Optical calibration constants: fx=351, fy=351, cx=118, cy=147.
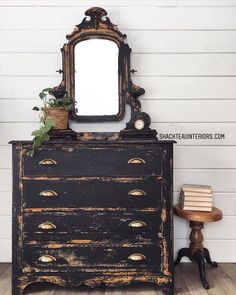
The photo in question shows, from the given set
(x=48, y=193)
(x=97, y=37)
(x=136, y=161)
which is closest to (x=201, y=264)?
(x=136, y=161)

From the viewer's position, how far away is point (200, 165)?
9.53 feet

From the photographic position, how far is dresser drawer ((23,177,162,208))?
7.52ft

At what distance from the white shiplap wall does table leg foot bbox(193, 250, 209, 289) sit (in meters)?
0.34

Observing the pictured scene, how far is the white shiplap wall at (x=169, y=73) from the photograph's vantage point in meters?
2.88

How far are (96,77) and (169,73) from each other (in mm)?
604

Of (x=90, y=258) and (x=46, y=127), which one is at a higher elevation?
(x=46, y=127)

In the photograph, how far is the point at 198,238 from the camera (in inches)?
104

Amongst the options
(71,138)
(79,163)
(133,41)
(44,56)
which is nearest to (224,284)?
(79,163)

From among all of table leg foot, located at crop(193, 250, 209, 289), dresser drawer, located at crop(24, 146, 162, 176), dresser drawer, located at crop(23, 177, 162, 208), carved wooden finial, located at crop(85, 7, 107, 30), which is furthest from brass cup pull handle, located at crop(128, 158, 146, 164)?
carved wooden finial, located at crop(85, 7, 107, 30)

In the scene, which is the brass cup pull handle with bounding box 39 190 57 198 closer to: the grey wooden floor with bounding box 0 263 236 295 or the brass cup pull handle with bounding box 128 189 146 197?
the brass cup pull handle with bounding box 128 189 146 197

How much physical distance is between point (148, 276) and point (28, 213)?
35.0 inches

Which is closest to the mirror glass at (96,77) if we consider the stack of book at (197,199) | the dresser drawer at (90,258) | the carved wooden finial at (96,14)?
the carved wooden finial at (96,14)

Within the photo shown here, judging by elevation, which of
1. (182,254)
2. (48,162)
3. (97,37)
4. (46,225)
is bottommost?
(182,254)

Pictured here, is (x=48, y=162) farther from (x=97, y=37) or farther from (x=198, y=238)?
(x=198, y=238)
